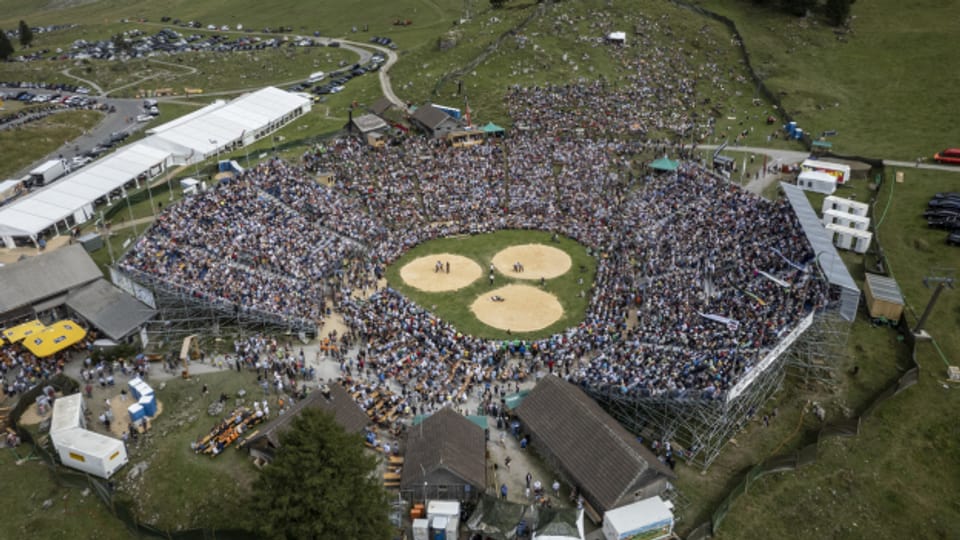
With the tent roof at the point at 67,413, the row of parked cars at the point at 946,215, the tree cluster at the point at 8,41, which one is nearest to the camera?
the tent roof at the point at 67,413

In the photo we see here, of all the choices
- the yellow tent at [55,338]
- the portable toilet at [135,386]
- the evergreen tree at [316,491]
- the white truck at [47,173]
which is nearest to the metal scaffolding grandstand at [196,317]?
the yellow tent at [55,338]

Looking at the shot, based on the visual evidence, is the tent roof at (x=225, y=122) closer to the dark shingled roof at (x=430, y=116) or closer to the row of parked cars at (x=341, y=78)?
the row of parked cars at (x=341, y=78)

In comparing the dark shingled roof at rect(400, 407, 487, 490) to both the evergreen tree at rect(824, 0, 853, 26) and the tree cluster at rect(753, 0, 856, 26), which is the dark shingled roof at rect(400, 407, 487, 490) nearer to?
the tree cluster at rect(753, 0, 856, 26)

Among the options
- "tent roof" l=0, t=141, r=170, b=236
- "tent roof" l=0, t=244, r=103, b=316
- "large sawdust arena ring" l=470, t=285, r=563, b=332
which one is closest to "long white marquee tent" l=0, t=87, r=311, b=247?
"tent roof" l=0, t=141, r=170, b=236

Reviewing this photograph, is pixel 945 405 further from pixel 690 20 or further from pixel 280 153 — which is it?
pixel 690 20

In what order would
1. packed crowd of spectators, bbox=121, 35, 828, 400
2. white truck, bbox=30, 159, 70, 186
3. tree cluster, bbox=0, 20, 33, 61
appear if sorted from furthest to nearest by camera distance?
tree cluster, bbox=0, 20, 33, 61
white truck, bbox=30, 159, 70, 186
packed crowd of spectators, bbox=121, 35, 828, 400

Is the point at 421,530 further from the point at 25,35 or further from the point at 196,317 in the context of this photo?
the point at 25,35
